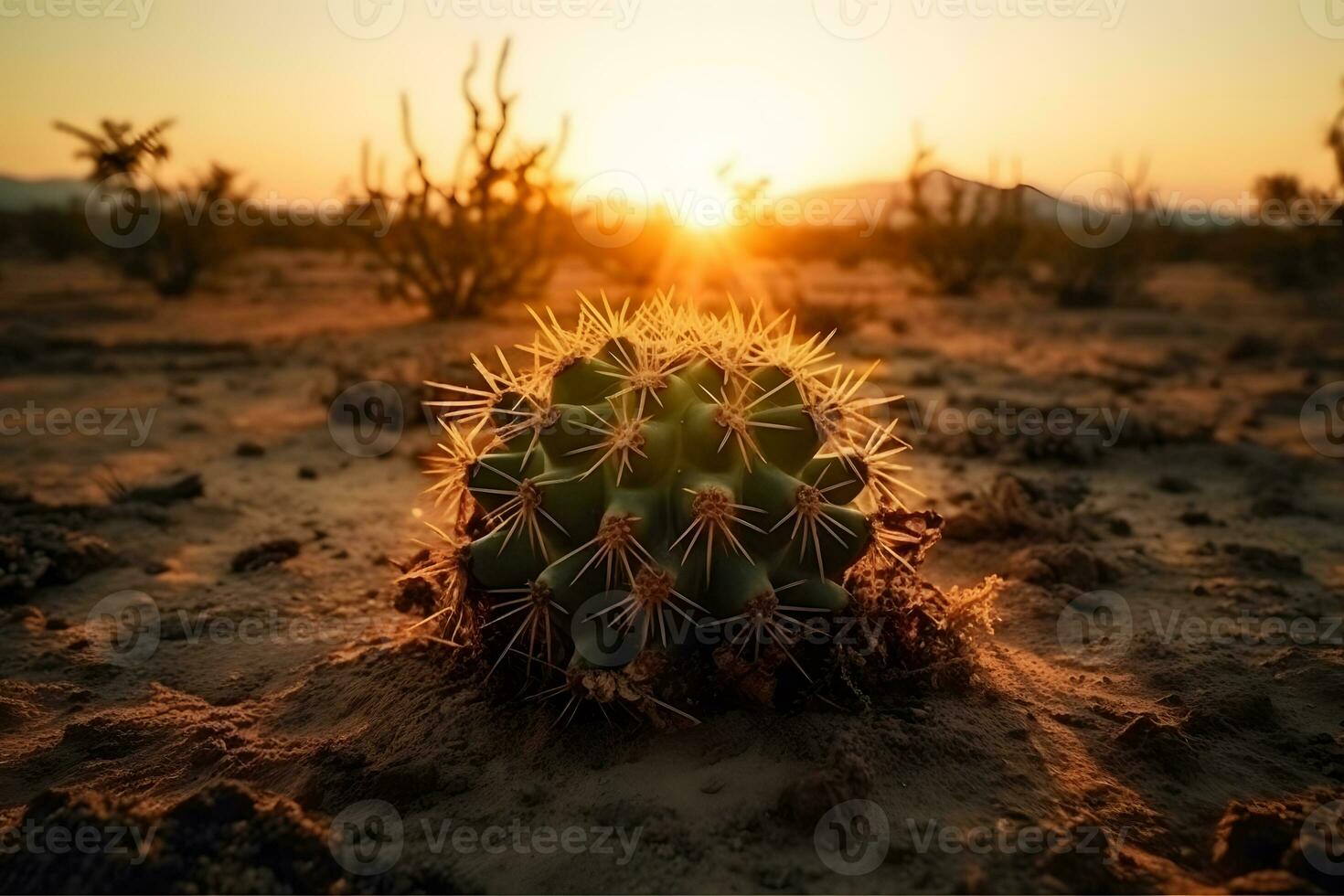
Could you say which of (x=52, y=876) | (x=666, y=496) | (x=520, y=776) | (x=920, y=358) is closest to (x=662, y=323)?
(x=666, y=496)

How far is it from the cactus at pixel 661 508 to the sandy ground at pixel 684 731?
1.06 ft

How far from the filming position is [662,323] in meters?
3.08

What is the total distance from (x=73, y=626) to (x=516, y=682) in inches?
90.0

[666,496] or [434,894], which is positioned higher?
[666,496]

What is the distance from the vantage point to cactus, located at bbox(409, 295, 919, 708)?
2557 mm

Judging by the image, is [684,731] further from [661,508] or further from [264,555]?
[264,555]

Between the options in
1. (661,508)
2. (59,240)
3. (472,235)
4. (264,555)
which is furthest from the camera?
(59,240)

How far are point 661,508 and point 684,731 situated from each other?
2.17 feet

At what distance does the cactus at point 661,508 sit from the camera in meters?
2.56

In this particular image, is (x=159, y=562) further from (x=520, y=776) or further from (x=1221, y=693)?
(x=1221, y=693)

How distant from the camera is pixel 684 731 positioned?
267 cm

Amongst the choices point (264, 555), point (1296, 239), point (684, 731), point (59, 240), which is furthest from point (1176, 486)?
point (59, 240)

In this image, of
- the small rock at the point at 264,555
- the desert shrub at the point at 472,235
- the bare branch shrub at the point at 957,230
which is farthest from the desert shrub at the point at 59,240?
the small rock at the point at 264,555

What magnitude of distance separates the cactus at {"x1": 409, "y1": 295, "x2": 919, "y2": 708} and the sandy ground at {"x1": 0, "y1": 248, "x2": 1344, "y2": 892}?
1.06 ft
